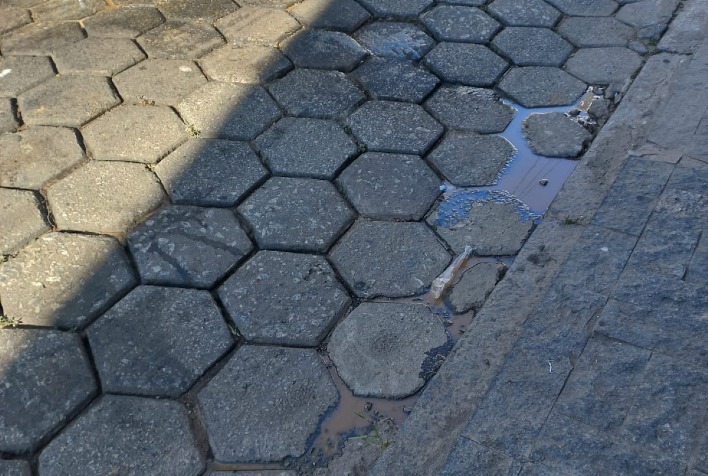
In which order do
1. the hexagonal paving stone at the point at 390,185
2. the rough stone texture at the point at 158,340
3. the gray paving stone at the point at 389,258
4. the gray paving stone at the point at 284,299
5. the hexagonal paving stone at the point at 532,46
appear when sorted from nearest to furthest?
the rough stone texture at the point at 158,340
the gray paving stone at the point at 284,299
the gray paving stone at the point at 389,258
the hexagonal paving stone at the point at 390,185
the hexagonal paving stone at the point at 532,46

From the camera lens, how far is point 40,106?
8.79 feet

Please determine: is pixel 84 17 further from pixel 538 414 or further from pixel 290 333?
pixel 538 414

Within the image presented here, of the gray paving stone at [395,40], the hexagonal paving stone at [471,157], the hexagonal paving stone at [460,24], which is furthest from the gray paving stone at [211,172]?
the hexagonal paving stone at [460,24]

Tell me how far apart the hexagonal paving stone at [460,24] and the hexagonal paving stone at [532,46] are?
0.24 ft

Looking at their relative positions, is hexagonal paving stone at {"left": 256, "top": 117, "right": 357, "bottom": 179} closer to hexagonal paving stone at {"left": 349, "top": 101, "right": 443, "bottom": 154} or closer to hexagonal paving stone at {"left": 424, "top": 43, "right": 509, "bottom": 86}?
hexagonal paving stone at {"left": 349, "top": 101, "right": 443, "bottom": 154}

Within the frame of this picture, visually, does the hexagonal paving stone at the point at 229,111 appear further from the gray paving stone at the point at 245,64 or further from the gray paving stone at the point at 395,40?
the gray paving stone at the point at 395,40

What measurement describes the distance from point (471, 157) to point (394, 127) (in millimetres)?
317

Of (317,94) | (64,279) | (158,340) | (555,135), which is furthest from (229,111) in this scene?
(555,135)

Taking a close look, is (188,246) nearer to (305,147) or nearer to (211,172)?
(211,172)

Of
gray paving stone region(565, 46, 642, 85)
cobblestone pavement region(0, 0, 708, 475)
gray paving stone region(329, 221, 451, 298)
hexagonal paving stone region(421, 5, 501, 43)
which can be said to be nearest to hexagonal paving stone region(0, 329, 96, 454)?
cobblestone pavement region(0, 0, 708, 475)

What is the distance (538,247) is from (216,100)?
1386 mm

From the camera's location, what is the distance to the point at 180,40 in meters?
3.09

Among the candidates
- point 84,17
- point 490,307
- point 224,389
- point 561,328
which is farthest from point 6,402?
point 84,17

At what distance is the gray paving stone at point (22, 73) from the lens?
110 inches
